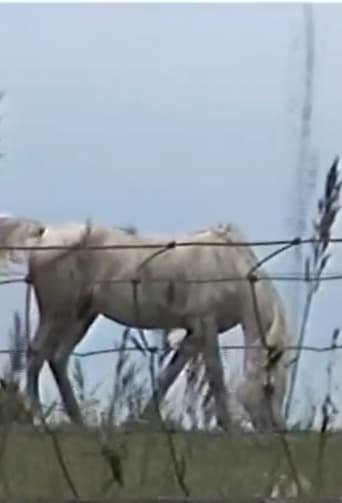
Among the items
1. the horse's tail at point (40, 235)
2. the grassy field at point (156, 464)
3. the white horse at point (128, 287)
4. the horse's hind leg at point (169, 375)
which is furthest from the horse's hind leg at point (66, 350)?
→ the grassy field at point (156, 464)

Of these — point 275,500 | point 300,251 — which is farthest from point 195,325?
point 275,500

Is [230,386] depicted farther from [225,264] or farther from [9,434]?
[225,264]

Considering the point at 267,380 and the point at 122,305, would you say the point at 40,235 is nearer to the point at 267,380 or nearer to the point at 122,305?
the point at 122,305

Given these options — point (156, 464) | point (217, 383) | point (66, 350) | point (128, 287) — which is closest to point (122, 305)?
point (128, 287)

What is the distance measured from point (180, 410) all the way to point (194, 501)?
40.5 inches

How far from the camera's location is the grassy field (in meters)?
3.42

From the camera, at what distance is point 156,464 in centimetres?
364

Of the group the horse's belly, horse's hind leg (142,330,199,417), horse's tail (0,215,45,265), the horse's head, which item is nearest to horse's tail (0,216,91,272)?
horse's tail (0,215,45,265)

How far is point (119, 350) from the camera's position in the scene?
11.5 ft

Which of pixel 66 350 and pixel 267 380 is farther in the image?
pixel 66 350

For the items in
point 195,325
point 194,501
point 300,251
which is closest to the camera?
point 194,501

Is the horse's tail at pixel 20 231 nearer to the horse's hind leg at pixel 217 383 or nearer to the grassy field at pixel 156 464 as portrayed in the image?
the horse's hind leg at pixel 217 383

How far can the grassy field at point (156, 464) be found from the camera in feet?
11.2

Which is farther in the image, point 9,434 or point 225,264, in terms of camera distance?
point 225,264
